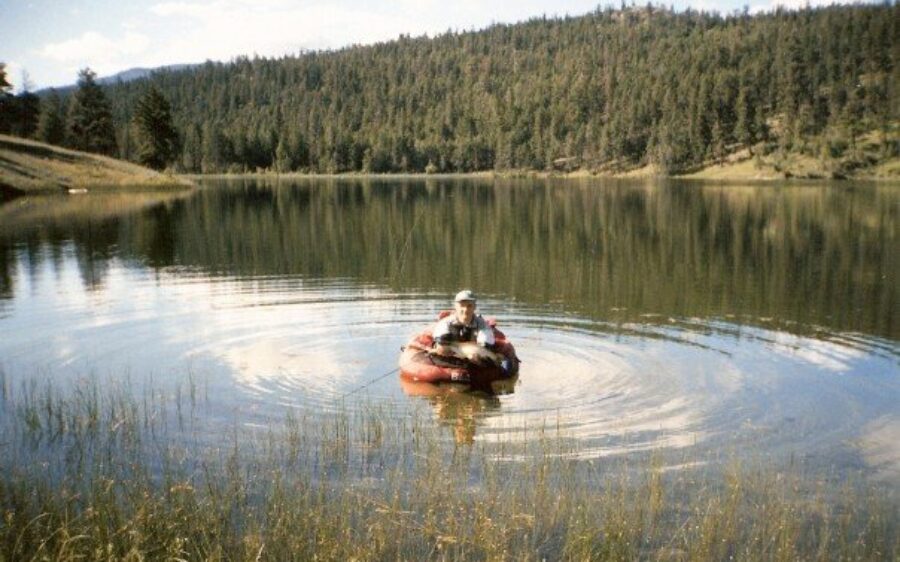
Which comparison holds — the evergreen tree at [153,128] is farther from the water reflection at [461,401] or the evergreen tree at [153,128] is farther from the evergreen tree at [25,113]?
the water reflection at [461,401]

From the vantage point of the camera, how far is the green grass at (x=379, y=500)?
9297 millimetres

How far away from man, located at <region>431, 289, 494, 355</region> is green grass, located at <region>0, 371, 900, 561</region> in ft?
13.4

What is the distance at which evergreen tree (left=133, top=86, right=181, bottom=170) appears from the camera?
110250mm

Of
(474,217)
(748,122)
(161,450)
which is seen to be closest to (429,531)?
(161,450)

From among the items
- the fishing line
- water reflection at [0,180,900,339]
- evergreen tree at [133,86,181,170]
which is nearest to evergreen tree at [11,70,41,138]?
evergreen tree at [133,86,181,170]

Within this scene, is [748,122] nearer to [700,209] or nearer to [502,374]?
[700,209]

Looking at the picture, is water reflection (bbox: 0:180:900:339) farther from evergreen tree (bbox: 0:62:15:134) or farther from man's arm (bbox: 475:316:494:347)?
evergreen tree (bbox: 0:62:15:134)

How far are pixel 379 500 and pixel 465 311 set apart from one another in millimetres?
7879

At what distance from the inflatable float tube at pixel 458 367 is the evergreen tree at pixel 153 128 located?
101 m

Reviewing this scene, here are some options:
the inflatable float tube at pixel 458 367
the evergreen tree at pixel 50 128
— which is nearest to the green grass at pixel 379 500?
the inflatable float tube at pixel 458 367

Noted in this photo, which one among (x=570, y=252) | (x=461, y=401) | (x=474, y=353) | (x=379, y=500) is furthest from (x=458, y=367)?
(x=570, y=252)

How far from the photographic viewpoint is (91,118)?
388 ft

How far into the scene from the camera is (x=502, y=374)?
57.8 ft

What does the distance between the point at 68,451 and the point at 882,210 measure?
6590 centimetres
